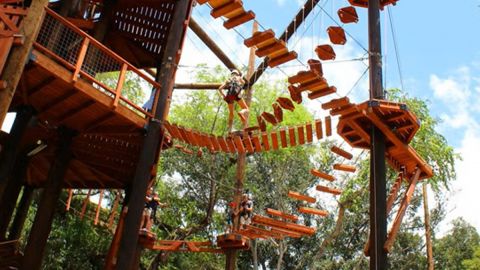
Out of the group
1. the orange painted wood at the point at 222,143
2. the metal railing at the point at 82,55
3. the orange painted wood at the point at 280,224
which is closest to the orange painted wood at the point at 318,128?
the orange painted wood at the point at 222,143

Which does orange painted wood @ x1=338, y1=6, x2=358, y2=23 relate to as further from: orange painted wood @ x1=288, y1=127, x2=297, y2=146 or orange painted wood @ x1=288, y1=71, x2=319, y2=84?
orange painted wood @ x1=288, y1=127, x2=297, y2=146

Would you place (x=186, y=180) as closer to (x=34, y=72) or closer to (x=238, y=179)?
(x=238, y=179)

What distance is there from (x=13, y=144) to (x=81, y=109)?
1292 millimetres

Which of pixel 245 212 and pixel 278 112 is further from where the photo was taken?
pixel 245 212

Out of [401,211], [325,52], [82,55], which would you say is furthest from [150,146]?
[401,211]

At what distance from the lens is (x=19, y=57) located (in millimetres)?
5172

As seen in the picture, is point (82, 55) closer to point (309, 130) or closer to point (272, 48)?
point (272, 48)

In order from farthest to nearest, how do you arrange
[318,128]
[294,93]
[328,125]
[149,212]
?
[149,212]
[318,128]
[328,125]
[294,93]

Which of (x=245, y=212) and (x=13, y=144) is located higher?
(x=245, y=212)

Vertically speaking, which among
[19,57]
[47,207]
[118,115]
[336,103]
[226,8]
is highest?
[226,8]

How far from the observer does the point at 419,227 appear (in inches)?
954

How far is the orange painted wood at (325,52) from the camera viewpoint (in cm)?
770

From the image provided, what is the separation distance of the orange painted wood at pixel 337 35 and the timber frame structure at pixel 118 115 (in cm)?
2

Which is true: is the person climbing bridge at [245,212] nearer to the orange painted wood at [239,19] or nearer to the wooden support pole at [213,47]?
the wooden support pole at [213,47]
